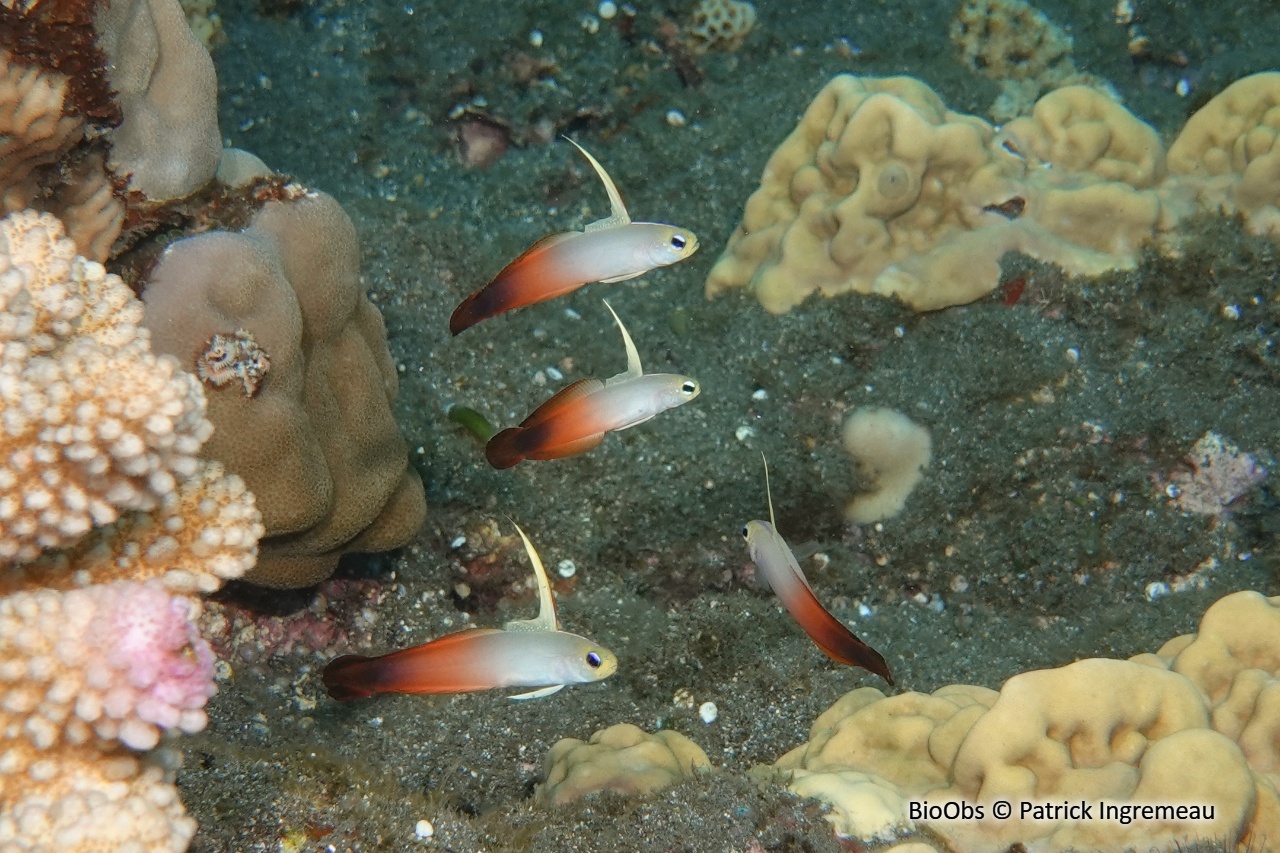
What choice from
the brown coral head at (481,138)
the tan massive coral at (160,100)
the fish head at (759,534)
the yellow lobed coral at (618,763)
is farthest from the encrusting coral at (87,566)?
the brown coral head at (481,138)

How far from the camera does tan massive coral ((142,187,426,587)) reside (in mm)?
3018

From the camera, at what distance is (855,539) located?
15.7ft

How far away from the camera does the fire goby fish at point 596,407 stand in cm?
285

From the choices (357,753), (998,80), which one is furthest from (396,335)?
(998,80)

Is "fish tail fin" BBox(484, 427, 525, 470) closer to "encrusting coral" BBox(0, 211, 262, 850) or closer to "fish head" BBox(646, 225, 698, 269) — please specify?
"fish head" BBox(646, 225, 698, 269)

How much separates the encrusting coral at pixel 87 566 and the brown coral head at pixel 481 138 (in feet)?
16.2

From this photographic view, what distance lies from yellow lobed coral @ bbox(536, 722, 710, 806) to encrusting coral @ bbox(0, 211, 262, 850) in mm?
1585

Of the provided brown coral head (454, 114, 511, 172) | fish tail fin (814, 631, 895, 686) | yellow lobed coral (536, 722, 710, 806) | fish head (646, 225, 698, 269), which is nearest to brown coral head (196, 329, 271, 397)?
fish head (646, 225, 698, 269)

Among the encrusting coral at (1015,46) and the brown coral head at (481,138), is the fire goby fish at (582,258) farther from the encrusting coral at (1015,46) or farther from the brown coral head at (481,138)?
the encrusting coral at (1015,46)

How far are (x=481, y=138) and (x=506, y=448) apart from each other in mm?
4385

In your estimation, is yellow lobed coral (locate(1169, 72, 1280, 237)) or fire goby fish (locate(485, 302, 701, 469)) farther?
yellow lobed coral (locate(1169, 72, 1280, 237))

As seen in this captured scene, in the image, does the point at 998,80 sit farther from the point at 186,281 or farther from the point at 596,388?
the point at 186,281

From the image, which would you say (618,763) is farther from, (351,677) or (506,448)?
(506,448)

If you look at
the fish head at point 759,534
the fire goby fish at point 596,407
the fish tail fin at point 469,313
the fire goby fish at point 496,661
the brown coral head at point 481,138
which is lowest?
the brown coral head at point 481,138
